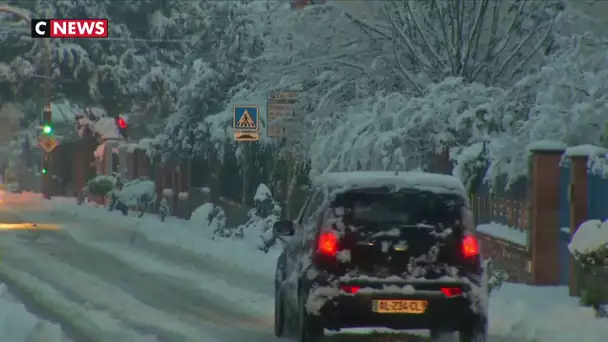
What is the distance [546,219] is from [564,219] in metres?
0.28

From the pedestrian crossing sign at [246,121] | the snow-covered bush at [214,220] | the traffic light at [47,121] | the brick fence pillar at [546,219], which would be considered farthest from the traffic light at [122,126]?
the brick fence pillar at [546,219]

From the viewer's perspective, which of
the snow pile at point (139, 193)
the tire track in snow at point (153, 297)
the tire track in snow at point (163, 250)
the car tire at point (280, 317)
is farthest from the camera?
the snow pile at point (139, 193)

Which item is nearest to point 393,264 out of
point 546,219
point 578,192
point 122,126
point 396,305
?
point 396,305

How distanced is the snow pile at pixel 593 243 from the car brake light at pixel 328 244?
4277 mm

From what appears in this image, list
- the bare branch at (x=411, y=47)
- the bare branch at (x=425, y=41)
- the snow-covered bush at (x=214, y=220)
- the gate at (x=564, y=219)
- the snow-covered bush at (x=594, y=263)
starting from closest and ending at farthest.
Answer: the snow-covered bush at (x=594, y=263)
the gate at (x=564, y=219)
the bare branch at (x=425, y=41)
the bare branch at (x=411, y=47)
the snow-covered bush at (x=214, y=220)

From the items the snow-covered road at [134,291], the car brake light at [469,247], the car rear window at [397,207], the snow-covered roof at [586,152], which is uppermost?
the snow-covered roof at [586,152]

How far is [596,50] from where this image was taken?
21156 millimetres

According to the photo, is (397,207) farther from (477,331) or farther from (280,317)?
(280,317)

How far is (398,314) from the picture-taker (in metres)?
11.0

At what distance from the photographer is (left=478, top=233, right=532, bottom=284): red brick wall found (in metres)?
17.4

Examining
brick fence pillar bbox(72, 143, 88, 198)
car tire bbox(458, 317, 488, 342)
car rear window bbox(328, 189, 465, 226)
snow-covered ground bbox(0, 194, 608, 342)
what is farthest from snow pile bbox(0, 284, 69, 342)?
brick fence pillar bbox(72, 143, 88, 198)

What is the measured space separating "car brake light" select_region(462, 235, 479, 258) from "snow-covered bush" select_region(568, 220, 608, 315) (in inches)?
130

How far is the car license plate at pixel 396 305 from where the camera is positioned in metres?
11.0

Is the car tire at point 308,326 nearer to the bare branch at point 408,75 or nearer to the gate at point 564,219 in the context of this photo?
the gate at point 564,219
